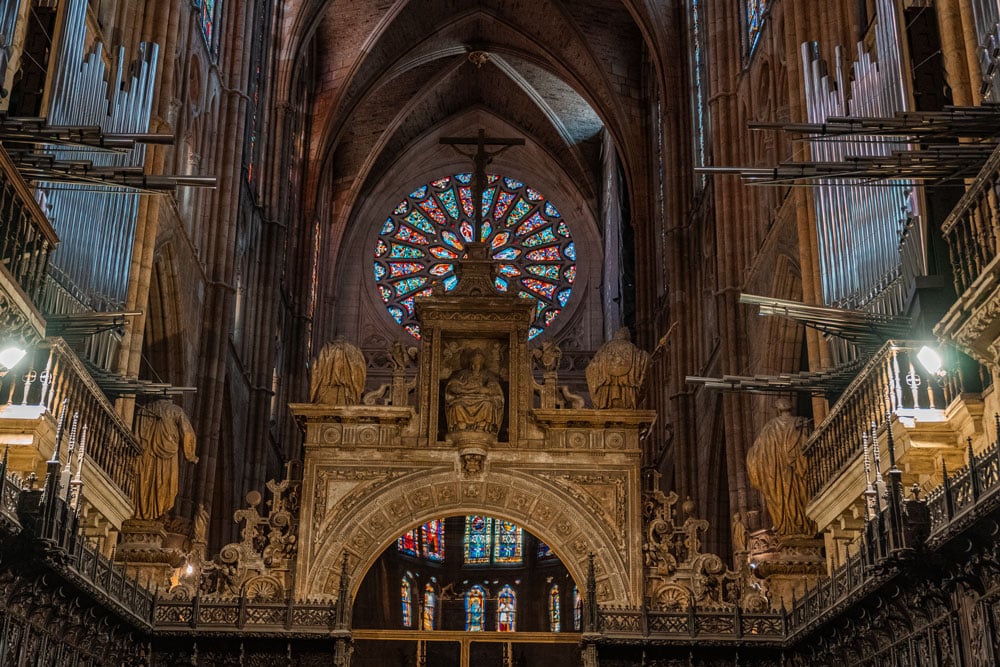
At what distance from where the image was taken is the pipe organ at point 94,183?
15.4 metres

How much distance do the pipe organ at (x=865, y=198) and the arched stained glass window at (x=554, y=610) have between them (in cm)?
1872

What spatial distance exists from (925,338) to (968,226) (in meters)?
1.50

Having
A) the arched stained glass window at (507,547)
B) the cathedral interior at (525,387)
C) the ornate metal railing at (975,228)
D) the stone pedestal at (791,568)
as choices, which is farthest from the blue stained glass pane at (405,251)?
the ornate metal railing at (975,228)

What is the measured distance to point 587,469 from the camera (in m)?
18.8

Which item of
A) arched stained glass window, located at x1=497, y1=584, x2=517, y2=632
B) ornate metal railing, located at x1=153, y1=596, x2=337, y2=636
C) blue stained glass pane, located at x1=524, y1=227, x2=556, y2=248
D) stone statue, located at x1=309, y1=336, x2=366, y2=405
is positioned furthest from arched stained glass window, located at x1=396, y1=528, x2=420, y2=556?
ornate metal railing, located at x1=153, y1=596, x2=337, y2=636

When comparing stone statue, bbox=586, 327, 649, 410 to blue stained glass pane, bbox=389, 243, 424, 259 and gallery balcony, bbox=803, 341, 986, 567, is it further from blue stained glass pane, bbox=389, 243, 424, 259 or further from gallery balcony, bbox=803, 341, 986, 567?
blue stained glass pane, bbox=389, 243, 424, 259

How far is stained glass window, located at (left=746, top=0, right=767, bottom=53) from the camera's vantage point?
25766 mm

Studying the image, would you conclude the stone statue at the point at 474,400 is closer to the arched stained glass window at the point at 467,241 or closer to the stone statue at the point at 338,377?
the stone statue at the point at 338,377

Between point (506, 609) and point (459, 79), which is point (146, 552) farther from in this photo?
point (459, 79)

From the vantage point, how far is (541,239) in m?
47.5

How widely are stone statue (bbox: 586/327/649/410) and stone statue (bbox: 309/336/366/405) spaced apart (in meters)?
3.43

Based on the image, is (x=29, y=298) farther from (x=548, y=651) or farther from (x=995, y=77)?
(x=548, y=651)

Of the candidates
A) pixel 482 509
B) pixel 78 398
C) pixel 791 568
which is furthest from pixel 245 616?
pixel 791 568

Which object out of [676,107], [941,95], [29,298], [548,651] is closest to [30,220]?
[29,298]
